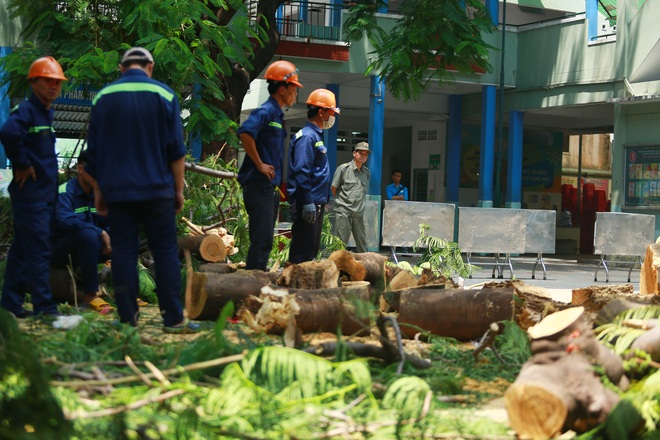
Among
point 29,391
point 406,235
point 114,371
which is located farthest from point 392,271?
point 406,235

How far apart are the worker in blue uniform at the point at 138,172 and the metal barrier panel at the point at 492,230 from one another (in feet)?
38.8

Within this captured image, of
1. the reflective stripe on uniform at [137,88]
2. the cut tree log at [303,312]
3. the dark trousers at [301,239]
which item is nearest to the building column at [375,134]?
the dark trousers at [301,239]

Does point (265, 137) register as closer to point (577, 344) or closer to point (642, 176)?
point (577, 344)

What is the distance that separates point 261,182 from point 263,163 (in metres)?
0.16

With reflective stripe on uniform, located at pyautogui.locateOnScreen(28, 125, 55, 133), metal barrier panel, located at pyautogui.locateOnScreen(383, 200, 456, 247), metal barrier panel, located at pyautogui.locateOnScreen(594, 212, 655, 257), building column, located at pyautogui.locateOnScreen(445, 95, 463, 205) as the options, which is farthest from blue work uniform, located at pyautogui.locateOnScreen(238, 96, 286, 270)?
building column, located at pyautogui.locateOnScreen(445, 95, 463, 205)

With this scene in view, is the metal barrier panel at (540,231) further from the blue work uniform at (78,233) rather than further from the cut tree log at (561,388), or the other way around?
the cut tree log at (561,388)

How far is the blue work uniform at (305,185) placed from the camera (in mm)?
9344

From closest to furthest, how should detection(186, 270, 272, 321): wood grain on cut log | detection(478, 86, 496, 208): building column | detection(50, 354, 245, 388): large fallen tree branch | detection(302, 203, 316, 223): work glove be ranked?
1. detection(50, 354, 245, 388): large fallen tree branch
2. detection(186, 270, 272, 321): wood grain on cut log
3. detection(302, 203, 316, 223): work glove
4. detection(478, 86, 496, 208): building column

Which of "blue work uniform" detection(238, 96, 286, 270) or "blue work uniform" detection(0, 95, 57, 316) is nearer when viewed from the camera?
"blue work uniform" detection(0, 95, 57, 316)

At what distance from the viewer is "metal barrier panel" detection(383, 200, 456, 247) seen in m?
17.5

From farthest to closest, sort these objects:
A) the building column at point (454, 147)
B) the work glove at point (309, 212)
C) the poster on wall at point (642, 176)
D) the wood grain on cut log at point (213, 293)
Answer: the building column at point (454, 147), the poster on wall at point (642, 176), the work glove at point (309, 212), the wood grain on cut log at point (213, 293)

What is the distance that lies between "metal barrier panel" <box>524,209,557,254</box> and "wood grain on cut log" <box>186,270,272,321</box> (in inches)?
473

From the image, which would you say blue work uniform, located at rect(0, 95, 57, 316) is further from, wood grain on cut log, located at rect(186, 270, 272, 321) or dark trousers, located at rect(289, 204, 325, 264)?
dark trousers, located at rect(289, 204, 325, 264)

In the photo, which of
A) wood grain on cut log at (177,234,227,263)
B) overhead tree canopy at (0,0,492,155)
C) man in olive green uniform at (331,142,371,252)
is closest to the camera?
wood grain on cut log at (177,234,227,263)
